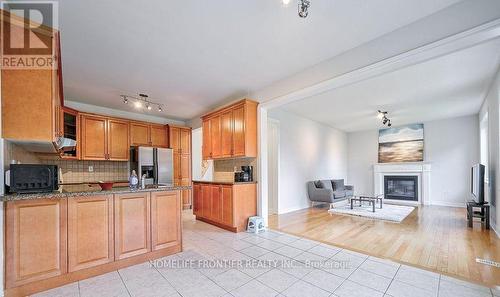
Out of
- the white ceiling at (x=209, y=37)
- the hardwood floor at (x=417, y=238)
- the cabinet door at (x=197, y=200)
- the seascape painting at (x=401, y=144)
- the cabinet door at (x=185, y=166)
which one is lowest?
the hardwood floor at (x=417, y=238)

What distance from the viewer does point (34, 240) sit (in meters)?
2.04

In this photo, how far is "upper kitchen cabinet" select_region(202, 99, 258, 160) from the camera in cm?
413

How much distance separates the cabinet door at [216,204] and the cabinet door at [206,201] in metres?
0.11

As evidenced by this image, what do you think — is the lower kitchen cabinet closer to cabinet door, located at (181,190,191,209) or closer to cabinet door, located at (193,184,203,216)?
cabinet door, located at (193,184,203,216)

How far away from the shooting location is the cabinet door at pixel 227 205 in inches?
156

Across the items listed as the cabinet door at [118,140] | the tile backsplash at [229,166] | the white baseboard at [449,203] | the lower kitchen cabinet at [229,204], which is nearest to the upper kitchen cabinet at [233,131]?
the tile backsplash at [229,166]

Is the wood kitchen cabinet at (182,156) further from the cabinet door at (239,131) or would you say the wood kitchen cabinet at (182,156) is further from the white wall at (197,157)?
the cabinet door at (239,131)

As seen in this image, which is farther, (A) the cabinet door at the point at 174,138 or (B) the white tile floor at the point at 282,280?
(A) the cabinet door at the point at 174,138

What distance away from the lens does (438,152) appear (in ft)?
22.8

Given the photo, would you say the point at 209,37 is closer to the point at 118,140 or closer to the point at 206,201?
the point at 206,201

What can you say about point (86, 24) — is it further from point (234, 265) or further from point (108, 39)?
point (234, 265)

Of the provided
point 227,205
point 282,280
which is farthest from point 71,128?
point 282,280

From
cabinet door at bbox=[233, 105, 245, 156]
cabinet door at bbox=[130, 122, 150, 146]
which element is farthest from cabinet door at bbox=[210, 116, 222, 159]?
cabinet door at bbox=[130, 122, 150, 146]

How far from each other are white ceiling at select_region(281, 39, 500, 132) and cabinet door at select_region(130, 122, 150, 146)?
3648 mm
